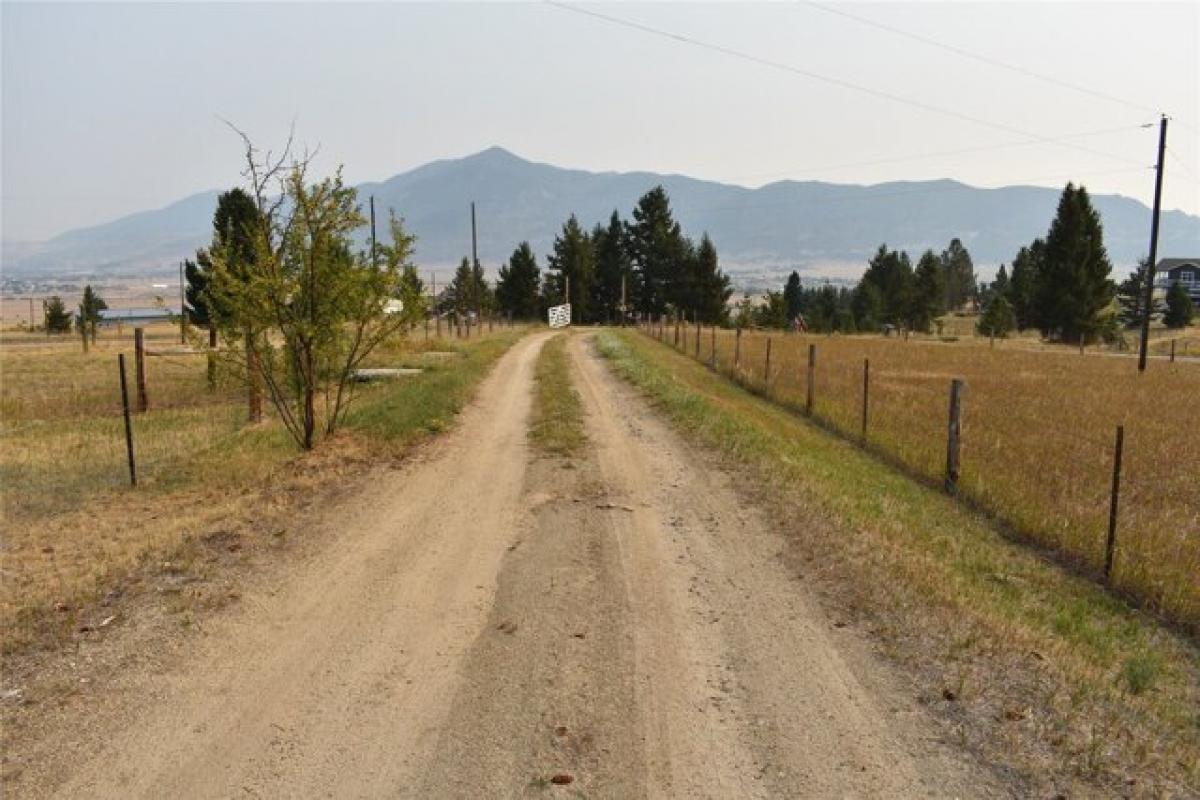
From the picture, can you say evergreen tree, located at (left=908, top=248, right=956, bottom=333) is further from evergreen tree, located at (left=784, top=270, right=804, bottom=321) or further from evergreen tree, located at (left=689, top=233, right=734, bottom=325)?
evergreen tree, located at (left=784, top=270, right=804, bottom=321)

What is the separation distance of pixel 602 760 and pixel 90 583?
5.26 meters

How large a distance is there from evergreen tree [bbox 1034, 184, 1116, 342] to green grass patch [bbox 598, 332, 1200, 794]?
65.1m

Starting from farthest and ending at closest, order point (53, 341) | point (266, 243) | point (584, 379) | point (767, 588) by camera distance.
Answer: point (53, 341) < point (584, 379) < point (266, 243) < point (767, 588)

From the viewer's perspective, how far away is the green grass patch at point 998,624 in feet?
16.0

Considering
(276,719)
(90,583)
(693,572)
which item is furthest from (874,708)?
(90,583)

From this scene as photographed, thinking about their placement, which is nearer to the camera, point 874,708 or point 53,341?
point 874,708

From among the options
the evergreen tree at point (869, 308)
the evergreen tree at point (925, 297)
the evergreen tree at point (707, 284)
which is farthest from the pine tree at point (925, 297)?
the evergreen tree at point (707, 284)

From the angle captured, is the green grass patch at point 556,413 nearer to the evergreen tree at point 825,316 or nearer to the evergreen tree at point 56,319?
the evergreen tree at point 56,319

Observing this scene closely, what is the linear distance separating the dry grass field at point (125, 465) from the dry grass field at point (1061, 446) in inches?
335

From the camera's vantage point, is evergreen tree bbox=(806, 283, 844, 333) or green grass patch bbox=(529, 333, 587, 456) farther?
evergreen tree bbox=(806, 283, 844, 333)

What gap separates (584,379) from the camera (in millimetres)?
22672

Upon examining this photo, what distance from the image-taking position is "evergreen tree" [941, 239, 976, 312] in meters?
138

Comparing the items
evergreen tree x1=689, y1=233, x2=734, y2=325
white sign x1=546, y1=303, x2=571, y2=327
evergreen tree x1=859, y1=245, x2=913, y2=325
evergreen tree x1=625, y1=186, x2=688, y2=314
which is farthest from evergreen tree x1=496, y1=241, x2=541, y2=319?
evergreen tree x1=859, y1=245, x2=913, y2=325

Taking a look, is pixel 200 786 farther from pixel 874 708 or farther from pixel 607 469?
pixel 607 469
